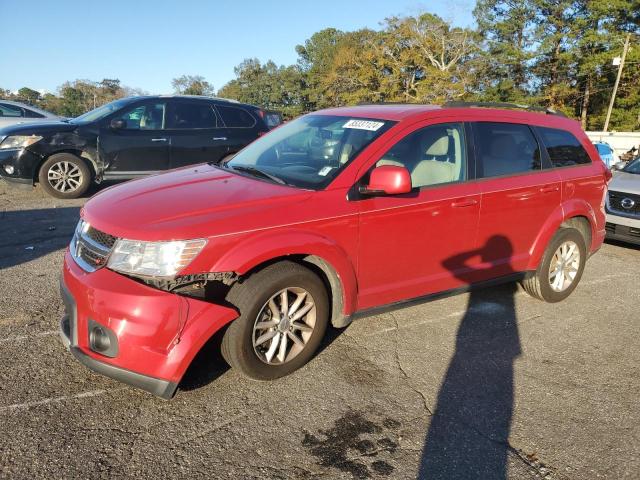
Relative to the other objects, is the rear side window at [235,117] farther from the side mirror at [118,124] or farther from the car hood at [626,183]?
the car hood at [626,183]

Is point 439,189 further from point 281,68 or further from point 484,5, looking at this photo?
point 281,68

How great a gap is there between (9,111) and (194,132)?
5.48 metres

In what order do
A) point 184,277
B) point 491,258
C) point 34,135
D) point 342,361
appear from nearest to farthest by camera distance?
point 184,277 < point 342,361 < point 491,258 < point 34,135

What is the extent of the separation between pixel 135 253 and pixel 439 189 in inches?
88.0

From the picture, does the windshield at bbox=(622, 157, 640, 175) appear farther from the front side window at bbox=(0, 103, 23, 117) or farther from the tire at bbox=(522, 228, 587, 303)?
the front side window at bbox=(0, 103, 23, 117)

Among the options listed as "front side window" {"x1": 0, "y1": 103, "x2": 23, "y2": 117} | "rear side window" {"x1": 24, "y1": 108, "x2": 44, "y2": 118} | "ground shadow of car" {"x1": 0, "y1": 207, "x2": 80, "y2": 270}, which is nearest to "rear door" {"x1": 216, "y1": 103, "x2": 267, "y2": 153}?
"ground shadow of car" {"x1": 0, "y1": 207, "x2": 80, "y2": 270}

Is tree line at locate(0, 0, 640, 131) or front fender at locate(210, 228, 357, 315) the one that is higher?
tree line at locate(0, 0, 640, 131)

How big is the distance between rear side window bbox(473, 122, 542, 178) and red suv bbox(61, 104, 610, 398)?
0.02 meters

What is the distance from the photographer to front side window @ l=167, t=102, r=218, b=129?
28.6ft

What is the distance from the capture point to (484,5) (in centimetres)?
4888

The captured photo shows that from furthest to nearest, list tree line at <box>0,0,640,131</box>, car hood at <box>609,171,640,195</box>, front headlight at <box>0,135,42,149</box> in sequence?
1. tree line at <box>0,0,640,131</box>
2. front headlight at <box>0,135,42,149</box>
3. car hood at <box>609,171,640,195</box>

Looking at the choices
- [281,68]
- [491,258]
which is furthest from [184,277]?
[281,68]

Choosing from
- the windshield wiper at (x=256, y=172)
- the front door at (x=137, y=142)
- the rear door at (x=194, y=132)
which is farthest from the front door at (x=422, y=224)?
the front door at (x=137, y=142)

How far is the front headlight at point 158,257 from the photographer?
8.95 ft
